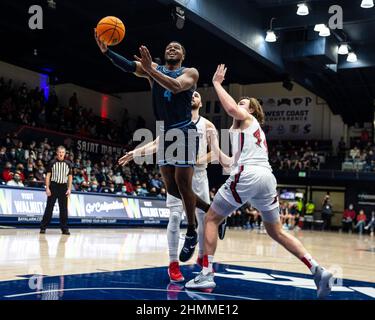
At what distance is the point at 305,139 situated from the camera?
2777cm

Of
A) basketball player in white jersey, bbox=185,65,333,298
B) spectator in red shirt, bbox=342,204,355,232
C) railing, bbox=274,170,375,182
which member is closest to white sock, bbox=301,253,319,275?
basketball player in white jersey, bbox=185,65,333,298

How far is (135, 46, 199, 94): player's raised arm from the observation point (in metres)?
3.74

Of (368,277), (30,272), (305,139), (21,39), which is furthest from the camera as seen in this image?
(305,139)

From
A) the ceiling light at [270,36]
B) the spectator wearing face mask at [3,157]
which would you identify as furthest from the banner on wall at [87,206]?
the ceiling light at [270,36]

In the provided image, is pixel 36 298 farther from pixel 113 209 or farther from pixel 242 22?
pixel 242 22

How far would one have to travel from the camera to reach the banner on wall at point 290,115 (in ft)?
90.8

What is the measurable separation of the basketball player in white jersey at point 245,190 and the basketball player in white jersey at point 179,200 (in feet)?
1.33

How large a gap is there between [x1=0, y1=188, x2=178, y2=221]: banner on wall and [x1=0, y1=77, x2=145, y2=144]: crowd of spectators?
21.1ft

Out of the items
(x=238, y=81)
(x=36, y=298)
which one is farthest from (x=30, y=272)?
(x=238, y=81)

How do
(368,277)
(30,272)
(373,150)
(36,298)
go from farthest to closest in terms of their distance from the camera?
(373,150), (368,277), (30,272), (36,298)

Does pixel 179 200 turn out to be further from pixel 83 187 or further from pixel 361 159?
pixel 361 159

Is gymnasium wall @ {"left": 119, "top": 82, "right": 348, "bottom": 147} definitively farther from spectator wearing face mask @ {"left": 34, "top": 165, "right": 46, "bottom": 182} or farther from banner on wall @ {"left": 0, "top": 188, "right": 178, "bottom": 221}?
spectator wearing face mask @ {"left": 34, "top": 165, "right": 46, "bottom": 182}

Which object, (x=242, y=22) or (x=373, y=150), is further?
(x=373, y=150)

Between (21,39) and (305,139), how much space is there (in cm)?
1606
